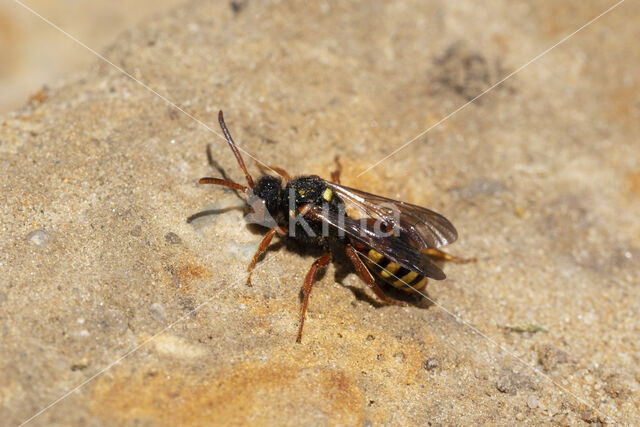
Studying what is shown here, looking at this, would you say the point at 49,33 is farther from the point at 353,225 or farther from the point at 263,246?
the point at 353,225

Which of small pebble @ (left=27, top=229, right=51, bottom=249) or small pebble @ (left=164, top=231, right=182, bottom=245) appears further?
small pebble @ (left=164, top=231, right=182, bottom=245)

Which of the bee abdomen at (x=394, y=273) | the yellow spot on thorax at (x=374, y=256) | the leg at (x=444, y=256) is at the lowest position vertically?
the leg at (x=444, y=256)

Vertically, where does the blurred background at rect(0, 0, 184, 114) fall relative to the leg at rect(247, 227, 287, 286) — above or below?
above

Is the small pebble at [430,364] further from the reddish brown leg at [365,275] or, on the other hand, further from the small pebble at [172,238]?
the small pebble at [172,238]

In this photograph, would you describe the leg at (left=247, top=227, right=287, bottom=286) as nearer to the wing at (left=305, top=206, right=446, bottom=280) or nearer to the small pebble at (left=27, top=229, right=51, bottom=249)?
the wing at (left=305, top=206, right=446, bottom=280)

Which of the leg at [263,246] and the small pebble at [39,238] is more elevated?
the small pebble at [39,238]

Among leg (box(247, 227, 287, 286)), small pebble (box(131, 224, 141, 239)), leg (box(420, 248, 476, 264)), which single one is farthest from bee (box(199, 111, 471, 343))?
small pebble (box(131, 224, 141, 239))

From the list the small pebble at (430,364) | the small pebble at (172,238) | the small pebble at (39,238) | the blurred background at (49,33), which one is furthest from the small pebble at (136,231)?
the blurred background at (49,33)
